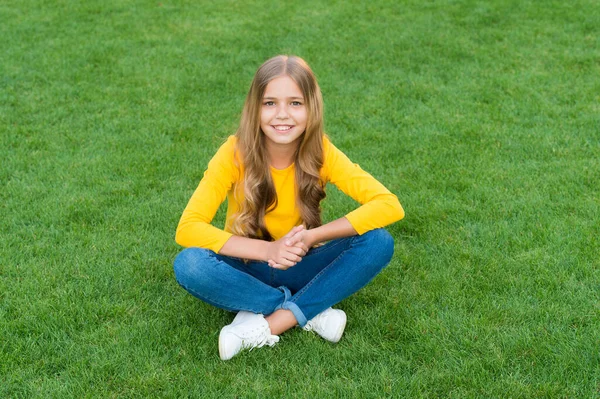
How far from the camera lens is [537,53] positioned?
7477mm

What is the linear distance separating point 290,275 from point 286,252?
43 centimetres

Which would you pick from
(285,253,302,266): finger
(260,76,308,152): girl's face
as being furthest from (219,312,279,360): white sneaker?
(260,76,308,152): girl's face

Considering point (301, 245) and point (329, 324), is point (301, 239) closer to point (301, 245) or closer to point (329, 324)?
point (301, 245)

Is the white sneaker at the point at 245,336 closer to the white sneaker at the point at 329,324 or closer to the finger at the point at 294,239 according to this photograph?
the white sneaker at the point at 329,324

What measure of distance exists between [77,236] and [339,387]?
207 cm

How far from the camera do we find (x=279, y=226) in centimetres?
353

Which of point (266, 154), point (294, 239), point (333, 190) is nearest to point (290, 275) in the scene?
point (294, 239)

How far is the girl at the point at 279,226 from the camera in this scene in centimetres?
323

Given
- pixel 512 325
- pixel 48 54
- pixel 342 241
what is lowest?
pixel 48 54

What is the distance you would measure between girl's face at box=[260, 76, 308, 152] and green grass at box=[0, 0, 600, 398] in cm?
93

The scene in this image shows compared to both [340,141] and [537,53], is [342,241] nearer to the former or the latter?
[340,141]

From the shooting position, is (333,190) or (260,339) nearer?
(260,339)

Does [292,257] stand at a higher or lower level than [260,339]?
higher

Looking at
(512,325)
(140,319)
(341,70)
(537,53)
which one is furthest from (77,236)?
(537,53)
